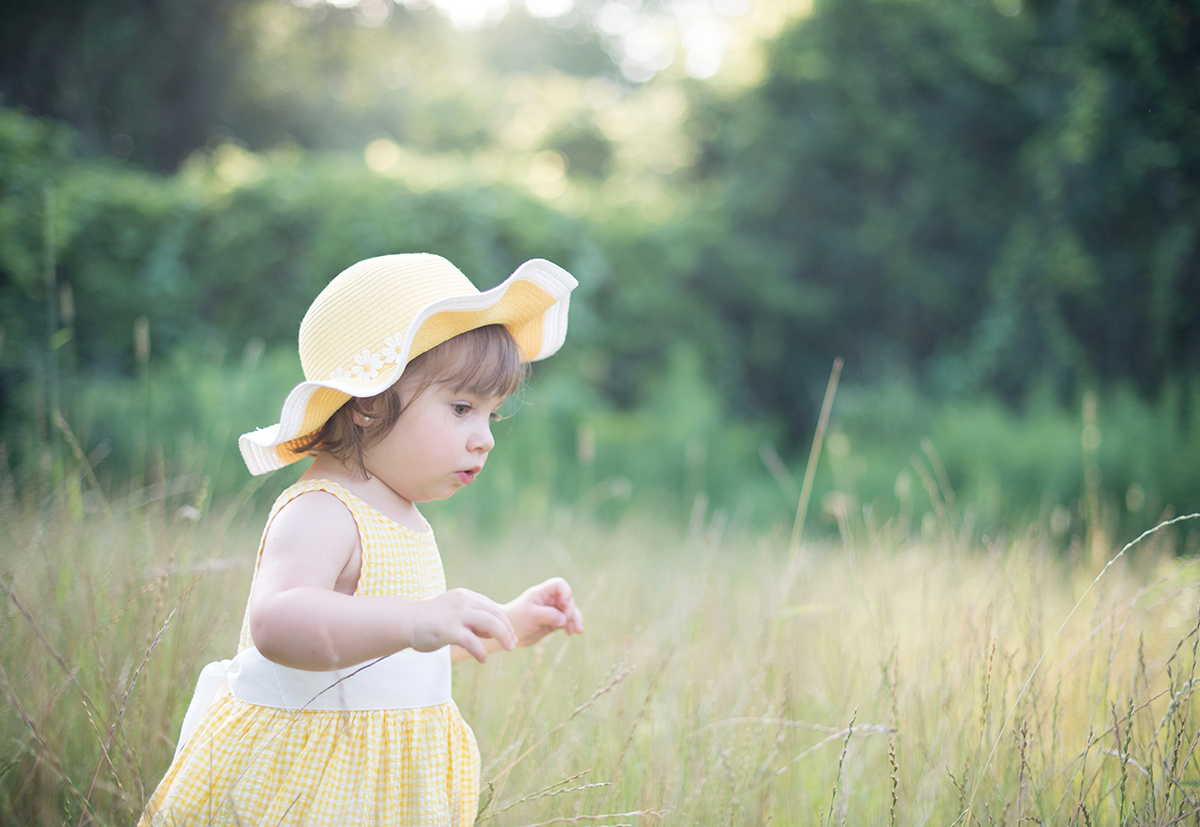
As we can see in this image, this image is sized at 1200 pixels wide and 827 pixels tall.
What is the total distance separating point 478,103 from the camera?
17.9 m

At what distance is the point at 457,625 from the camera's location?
1.12 meters

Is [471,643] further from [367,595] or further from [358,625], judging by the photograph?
[367,595]

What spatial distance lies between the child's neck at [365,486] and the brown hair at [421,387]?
0.6 inches

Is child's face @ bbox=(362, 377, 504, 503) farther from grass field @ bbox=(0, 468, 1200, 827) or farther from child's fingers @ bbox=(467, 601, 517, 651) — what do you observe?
grass field @ bbox=(0, 468, 1200, 827)

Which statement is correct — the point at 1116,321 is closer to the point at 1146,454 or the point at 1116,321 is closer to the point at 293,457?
the point at 1146,454

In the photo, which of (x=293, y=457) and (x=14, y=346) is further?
(x=14, y=346)

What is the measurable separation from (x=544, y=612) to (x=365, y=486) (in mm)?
423

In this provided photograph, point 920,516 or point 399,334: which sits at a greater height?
point 399,334

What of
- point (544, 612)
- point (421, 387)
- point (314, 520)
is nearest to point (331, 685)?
point (314, 520)

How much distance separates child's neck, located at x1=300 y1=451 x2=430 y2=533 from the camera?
1.40 m

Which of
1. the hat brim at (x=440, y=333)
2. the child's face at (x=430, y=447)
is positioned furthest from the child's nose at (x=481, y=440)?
the hat brim at (x=440, y=333)

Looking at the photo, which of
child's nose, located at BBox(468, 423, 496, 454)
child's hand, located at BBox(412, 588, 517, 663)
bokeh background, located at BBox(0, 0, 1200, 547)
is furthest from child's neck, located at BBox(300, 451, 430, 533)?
bokeh background, located at BBox(0, 0, 1200, 547)

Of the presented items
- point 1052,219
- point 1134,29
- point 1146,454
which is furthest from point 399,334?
point 1052,219

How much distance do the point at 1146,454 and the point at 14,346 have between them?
8436 millimetres
